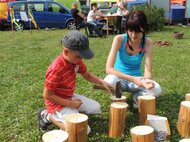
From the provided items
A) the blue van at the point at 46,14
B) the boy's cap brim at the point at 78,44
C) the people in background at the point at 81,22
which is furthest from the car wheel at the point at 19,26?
the boy's cap brim at the point at 78,44

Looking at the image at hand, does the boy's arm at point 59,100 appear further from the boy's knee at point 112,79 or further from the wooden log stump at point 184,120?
the wooden log stump at point 184,120

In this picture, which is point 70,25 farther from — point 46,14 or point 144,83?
point 144,83

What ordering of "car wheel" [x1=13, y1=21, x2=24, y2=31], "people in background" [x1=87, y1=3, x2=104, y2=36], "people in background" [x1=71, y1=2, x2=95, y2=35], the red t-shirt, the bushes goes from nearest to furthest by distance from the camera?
the red t-shirt < "people in background" [x1=71, y1=2, x2=95, y2=35] < "people in background" [x1=87, y1=3, x2=104, y2=36] < the bushes < "car wheel" [x1=13, y1=21, x2=24, y2=31]

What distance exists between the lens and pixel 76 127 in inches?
109

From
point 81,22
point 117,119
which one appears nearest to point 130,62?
point 117,119

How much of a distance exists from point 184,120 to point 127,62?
3.23 ft

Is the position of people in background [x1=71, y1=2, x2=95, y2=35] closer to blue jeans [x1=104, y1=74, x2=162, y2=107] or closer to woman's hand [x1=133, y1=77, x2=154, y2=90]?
blue jeans [x1=104, y1=74, x2=162, y2=107]

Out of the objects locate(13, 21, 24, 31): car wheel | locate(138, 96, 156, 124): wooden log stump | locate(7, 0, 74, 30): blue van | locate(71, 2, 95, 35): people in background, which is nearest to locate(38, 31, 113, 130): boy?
locate(138, 96, 156, 124): wooden log stump

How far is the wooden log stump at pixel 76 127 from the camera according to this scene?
2770 millimetres

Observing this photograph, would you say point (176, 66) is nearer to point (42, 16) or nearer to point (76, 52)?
point (76, 52)

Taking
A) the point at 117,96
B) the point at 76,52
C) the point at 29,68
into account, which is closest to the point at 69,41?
the point at 76,52

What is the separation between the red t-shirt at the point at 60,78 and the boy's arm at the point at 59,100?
0.04 meters

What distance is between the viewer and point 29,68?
20.9 ft

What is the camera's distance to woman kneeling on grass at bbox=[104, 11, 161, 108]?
12.0 feet
